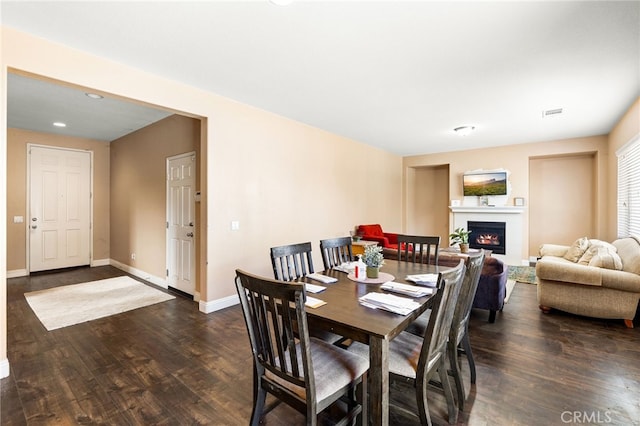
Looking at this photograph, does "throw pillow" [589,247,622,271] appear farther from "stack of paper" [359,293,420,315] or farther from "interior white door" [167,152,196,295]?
"interior white door" [167,152,196,295]

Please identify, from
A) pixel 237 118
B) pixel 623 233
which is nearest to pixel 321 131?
pixel 237 118

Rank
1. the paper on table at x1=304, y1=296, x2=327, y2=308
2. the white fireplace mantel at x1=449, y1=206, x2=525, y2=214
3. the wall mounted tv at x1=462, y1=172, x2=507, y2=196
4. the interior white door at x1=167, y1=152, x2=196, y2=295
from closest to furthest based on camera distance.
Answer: the paper on table at x1=304, y1=296, x2=327, y2=308 < the interior white door at x1=167, y1=152, x2=196, y2=295 < the white fireplace mantel at x1=449, y1=206, x2=525, y2=214 < the wall mounted tv at x1=462, y1=172, x2=507, y2=196

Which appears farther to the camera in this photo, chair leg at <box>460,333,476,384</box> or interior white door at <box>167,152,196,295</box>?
interior white door at <box>167,152,196,295</box>

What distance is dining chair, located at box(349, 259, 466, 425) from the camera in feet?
4.66

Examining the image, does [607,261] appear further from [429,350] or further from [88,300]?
A: [88,300]

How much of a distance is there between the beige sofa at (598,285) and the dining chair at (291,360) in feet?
10.2

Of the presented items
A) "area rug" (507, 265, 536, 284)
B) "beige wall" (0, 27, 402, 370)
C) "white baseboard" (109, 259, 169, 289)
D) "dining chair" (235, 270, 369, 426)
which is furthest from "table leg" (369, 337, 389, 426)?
"area rug" (507, 265, 536, 284)

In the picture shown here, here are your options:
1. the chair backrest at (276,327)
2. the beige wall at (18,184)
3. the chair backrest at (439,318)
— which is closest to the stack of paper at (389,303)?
the chair backrest at (439,318)

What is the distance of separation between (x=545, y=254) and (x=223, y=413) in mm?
5424

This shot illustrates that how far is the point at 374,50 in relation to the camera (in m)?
2.56

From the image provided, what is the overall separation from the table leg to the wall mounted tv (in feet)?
21.0

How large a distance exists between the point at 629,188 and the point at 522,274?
208 centimetres

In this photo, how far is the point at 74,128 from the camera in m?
5.26

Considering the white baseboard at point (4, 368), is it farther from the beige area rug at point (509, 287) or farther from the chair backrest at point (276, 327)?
the beige area rug at point (509, 287)
